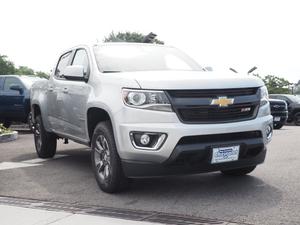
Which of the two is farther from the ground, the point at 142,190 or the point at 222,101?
the point at 222,101

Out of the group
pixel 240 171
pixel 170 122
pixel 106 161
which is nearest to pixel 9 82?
pixel 106 161

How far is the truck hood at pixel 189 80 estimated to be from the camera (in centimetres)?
501

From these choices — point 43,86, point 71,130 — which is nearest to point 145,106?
point 71,130

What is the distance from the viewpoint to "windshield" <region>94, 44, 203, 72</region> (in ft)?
20.0

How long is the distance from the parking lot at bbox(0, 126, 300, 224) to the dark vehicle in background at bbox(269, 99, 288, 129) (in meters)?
9.13

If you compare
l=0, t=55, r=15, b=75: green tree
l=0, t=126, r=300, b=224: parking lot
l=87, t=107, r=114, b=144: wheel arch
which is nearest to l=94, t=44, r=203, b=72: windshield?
l=87, t=107, r=114, b=144: wheel arch

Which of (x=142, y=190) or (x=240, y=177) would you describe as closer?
(x=142, y=190)

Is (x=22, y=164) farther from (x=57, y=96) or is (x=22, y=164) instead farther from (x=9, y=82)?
(x=9, y=82)

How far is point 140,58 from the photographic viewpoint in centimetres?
639

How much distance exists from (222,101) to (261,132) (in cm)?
62

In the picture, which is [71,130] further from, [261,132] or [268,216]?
[268,216]

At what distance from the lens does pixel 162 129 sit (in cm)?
487

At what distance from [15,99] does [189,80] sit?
9395mm

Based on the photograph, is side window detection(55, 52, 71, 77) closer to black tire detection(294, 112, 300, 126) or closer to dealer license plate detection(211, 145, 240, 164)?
dealer license plate detection(211, 145, 240, 164)
